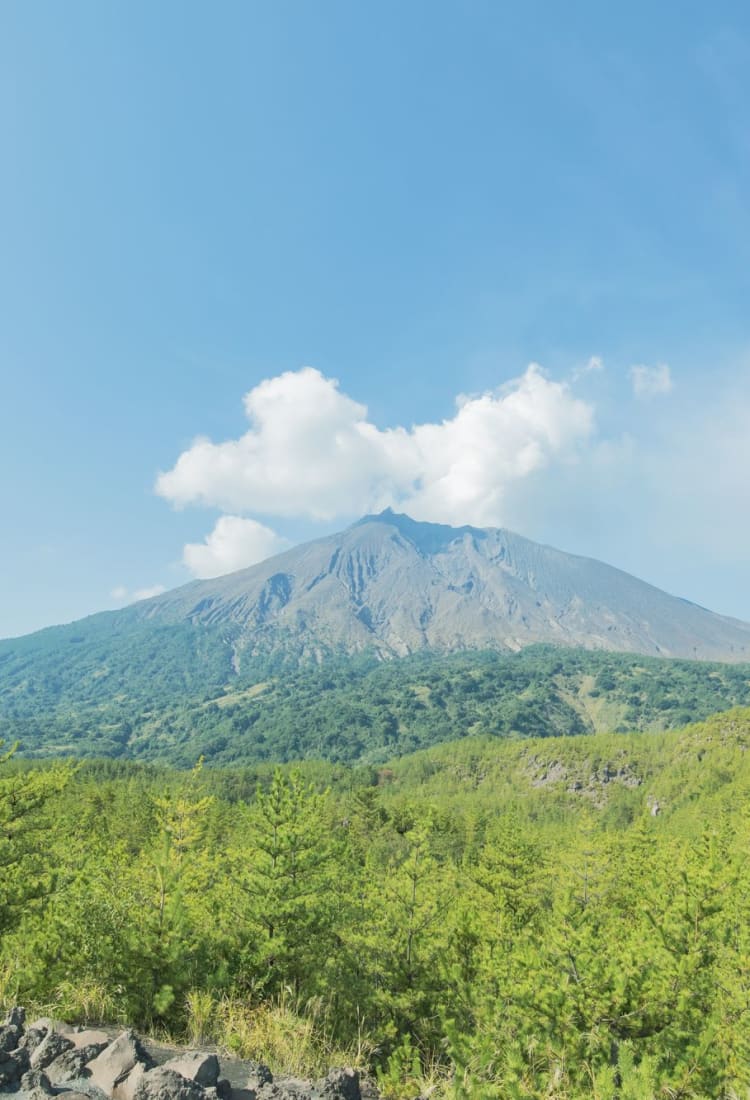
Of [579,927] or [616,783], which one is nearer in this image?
[579,927]

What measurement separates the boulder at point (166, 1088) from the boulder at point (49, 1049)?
1.75m

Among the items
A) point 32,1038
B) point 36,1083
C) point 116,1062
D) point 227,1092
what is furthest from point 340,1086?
point 32,1038

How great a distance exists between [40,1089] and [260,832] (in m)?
11.2

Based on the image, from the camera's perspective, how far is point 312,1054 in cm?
947

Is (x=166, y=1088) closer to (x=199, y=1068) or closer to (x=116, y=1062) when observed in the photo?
(x=199, y=1068)

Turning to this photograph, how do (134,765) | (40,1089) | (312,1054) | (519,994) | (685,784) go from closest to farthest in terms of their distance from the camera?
1. (40,1089)
2. (312,1054)
3. (519,994)
4. (685,784)
5. (134,765)

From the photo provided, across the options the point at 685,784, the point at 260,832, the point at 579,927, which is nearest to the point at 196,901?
the point at 260,832

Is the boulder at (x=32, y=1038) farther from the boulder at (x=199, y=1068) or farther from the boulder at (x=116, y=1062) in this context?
the boulder at (x=199, y=1068)

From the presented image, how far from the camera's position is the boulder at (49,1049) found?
753cm

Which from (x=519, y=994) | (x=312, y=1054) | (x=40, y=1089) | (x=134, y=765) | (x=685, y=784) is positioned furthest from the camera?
(x=134, y=765)

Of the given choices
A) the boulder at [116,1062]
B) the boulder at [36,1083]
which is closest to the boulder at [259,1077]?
the boulder at [116,1062]

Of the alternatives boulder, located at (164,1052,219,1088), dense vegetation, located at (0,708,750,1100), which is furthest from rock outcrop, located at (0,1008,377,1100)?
dense vegetation, located at (0,708,750,1100)

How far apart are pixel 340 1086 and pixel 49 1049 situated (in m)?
4.08

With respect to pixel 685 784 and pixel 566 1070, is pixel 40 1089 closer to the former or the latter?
pixel 566 1070
